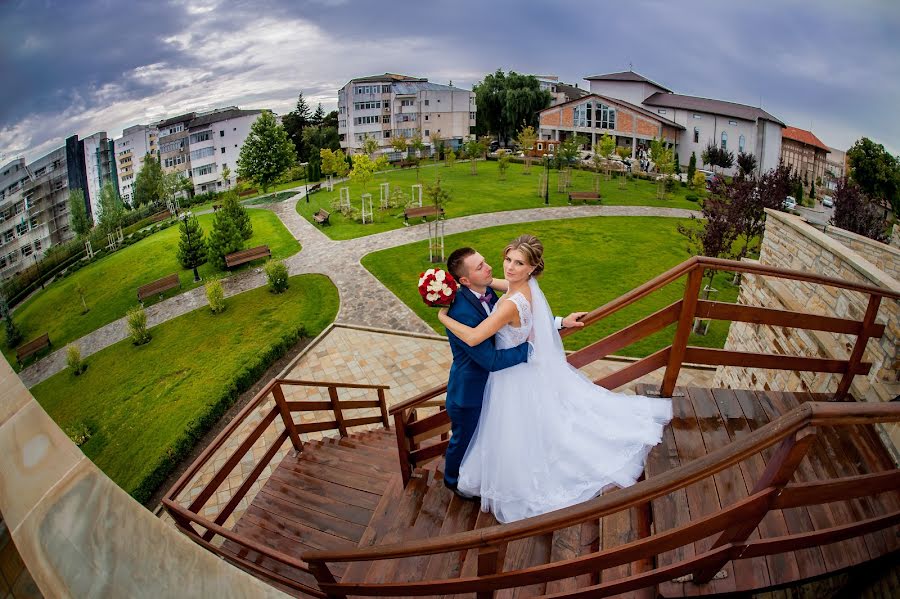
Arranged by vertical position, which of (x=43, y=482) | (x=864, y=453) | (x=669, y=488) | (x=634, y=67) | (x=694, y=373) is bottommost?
(x=694, y=373)

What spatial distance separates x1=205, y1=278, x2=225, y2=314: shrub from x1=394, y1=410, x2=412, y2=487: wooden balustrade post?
40.2 feet

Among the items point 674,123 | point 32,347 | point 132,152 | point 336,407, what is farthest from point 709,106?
point 32,347

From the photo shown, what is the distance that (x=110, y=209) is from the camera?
10391mm

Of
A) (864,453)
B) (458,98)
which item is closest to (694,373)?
(864,453)

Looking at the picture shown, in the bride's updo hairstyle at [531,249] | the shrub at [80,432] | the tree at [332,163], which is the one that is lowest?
the shrub at [80,432]

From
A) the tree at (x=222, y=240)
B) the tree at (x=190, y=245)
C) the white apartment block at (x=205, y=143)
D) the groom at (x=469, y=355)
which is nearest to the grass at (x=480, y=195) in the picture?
the tree at (x=222, y=240)

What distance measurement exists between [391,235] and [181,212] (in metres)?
7.57

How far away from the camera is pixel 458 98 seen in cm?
4647

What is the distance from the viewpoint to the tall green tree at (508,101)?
4553 centimetres

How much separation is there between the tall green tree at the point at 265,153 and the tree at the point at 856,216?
74.3 ft

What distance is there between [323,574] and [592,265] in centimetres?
1549

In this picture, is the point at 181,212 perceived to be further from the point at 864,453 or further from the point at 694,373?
the point at 864,453

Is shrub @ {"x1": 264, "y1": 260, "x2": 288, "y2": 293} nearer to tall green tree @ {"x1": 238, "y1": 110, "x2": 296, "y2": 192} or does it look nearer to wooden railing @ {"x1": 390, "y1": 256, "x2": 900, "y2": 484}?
tall green tree @ {"x1": 238, "y1": 110, "x2": 296, "y2": 192}

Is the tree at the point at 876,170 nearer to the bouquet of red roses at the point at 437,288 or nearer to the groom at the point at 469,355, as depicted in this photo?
the groom at the point at 469,355
